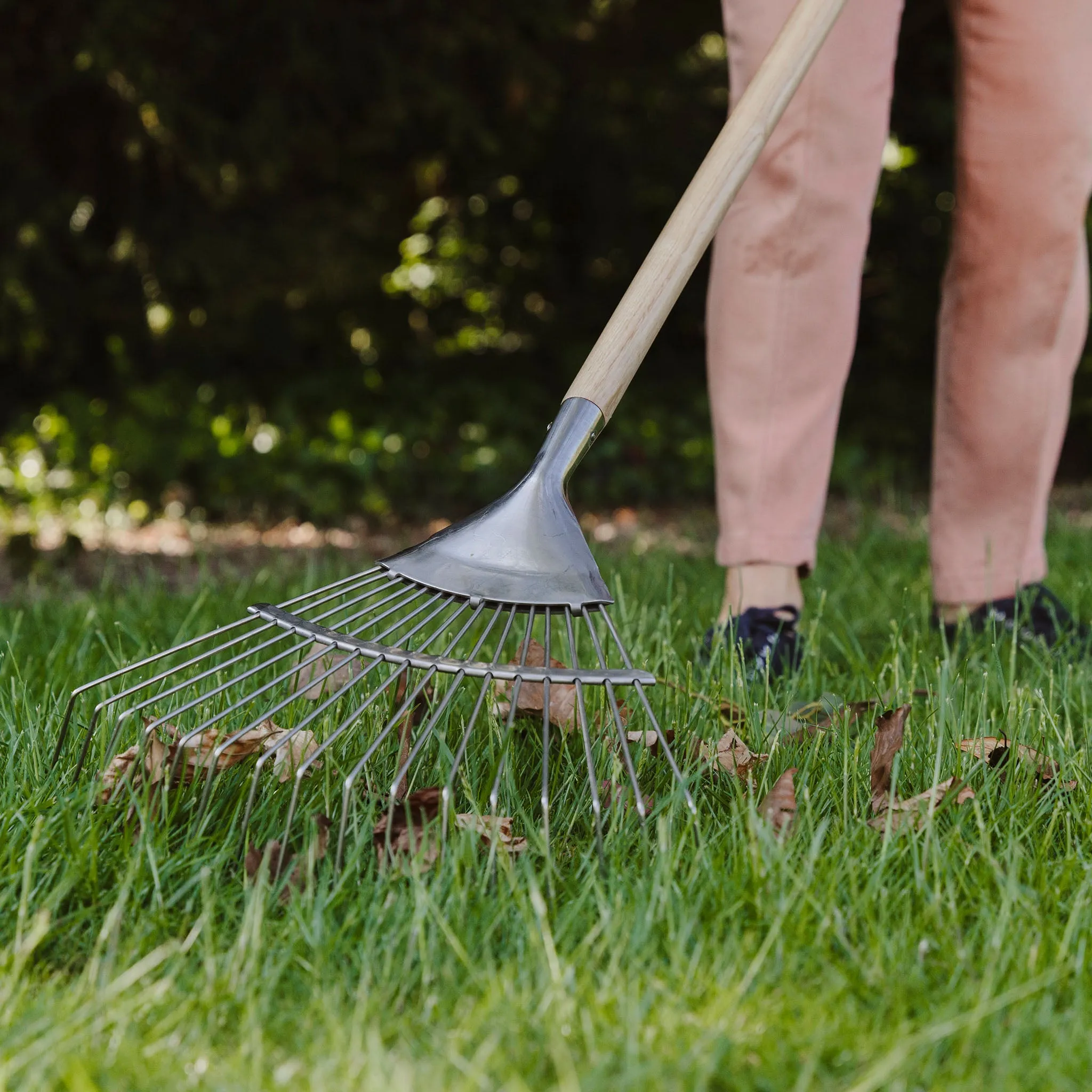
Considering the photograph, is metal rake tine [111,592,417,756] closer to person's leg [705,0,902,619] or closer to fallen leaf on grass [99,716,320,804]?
fallen leaf on grass [99,716,320,804]

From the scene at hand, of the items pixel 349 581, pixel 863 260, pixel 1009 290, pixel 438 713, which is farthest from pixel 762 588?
pixel 438 713

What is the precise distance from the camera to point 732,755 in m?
1.32

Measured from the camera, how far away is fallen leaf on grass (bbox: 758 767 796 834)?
1.19 meters

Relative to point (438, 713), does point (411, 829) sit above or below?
below

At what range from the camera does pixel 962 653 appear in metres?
2.02

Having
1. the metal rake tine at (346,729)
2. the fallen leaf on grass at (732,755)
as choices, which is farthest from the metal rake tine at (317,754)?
the fallen leaf on grass at (732,755)

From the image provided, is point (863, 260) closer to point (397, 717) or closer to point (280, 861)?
point (397, 717)

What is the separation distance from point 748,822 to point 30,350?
13.7 ft

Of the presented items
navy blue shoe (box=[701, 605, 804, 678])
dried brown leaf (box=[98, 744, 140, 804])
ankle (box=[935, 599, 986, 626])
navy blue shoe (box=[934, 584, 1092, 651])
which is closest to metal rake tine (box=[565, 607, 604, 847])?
dried brown leaf (box=[98, 744, 140, 804])

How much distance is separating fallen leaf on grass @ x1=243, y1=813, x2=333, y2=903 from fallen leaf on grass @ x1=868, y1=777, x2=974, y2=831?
54 cm

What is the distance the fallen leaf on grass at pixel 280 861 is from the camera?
3.51 ft

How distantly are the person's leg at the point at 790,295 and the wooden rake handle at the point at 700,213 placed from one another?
1.04ft

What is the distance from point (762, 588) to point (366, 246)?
397 cm

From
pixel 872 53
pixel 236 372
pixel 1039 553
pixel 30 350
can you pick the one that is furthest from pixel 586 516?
pixel 872 53
